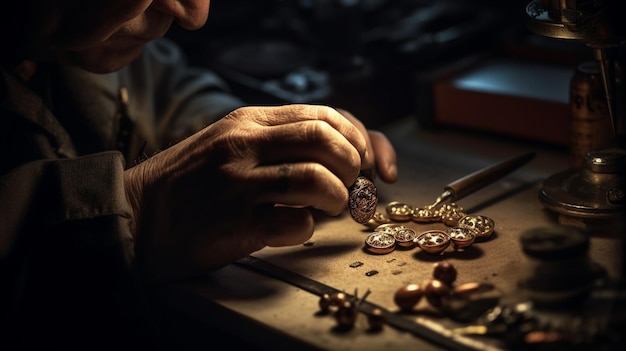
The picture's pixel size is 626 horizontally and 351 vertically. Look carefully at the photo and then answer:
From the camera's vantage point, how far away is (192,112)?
2.48 metres

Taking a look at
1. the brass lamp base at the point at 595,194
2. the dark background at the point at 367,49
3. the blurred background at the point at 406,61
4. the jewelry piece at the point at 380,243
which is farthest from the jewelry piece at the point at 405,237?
the dark background at the point at 367,49

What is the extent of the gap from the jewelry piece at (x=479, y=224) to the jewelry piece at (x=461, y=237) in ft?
0.06

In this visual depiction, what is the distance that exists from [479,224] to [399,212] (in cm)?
19

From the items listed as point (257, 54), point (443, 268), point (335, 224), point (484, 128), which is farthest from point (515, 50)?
point (443, 268)

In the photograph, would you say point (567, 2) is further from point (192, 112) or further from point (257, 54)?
point (257, 54)

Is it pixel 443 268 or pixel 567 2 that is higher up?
pixel 567 2

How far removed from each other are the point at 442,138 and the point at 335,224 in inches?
25.2

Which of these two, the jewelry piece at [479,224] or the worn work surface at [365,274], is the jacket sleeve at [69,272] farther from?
the jewelry piece at [479,224]

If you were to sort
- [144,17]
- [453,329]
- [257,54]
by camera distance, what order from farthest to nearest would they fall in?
[257,54] → [144,17] → [453,329]

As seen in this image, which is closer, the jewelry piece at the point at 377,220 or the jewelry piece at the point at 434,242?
the jewelry piece at the point at 434,242

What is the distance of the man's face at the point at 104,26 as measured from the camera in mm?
1752

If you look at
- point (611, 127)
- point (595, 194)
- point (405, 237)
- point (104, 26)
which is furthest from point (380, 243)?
point (104, 26)

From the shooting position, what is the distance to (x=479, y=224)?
1620mm

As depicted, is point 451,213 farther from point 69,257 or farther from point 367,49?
point 367,49
